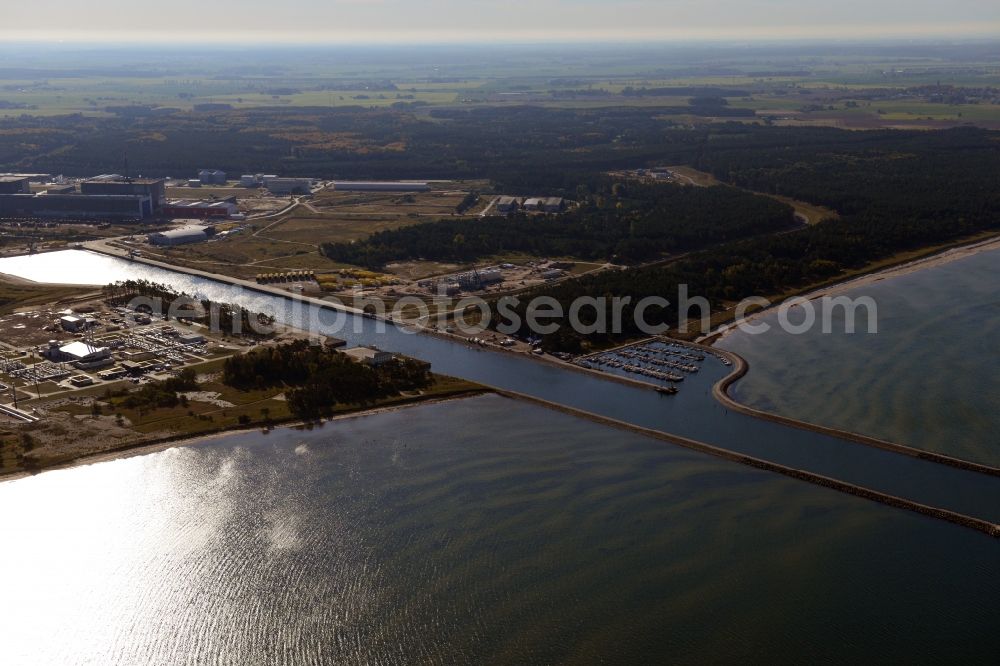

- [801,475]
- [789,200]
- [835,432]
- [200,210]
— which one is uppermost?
[200,210]

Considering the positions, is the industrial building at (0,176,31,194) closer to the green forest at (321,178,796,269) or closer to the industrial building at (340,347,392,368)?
the green forest at (321,178,796,269)

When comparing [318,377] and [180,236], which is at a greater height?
[180,236]

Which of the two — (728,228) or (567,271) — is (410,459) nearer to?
(567,271)

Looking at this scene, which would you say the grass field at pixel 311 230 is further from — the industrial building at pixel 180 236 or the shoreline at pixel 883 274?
the shoreline at pixel 883 274

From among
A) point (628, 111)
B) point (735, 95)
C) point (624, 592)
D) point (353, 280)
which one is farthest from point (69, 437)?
point (735, 95)

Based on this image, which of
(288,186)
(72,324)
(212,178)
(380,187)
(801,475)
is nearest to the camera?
(801,475)

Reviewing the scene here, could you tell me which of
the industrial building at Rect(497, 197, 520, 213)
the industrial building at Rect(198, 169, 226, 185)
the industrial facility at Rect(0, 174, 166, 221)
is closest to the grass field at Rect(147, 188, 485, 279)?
the industrial building at Rect(497, 197, 520, 213)

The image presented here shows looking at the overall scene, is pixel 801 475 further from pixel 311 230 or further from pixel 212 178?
pixel 212 178

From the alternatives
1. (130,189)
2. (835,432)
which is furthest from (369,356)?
(130,189)
